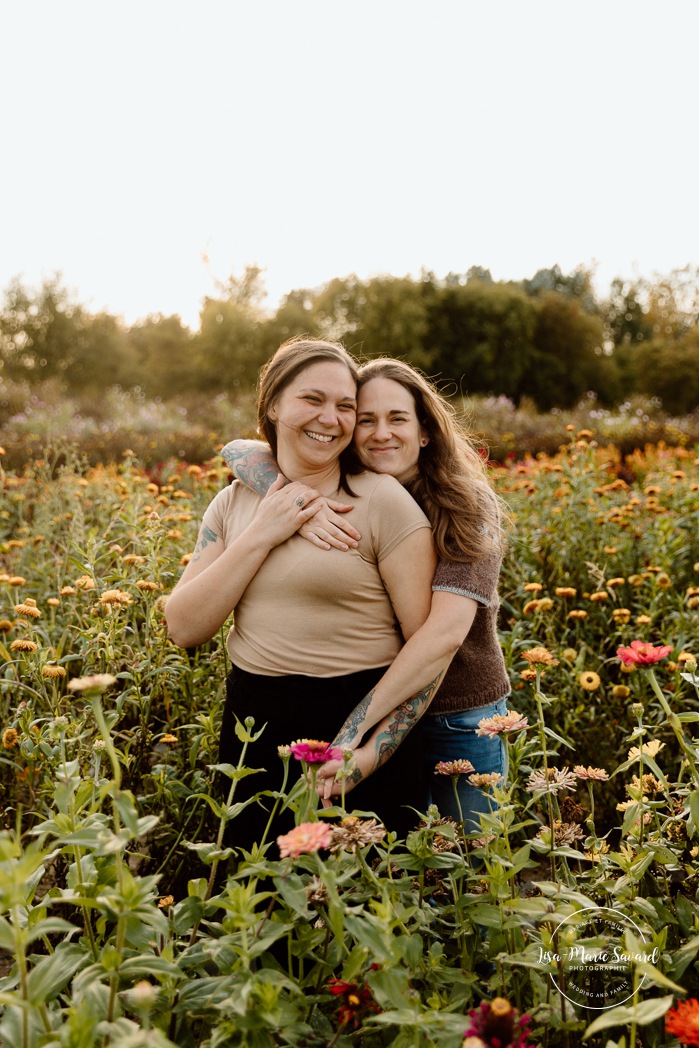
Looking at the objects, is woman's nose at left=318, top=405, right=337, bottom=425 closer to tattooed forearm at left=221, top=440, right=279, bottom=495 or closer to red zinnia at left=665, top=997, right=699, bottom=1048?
tattooed forearm at left=221, top=440, right=279, bottom=495

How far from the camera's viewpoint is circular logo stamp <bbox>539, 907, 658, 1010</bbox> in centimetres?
130

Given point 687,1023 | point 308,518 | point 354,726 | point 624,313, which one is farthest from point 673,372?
point 687,1023

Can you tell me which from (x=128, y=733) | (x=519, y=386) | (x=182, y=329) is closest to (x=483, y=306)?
(x=519, y=386)

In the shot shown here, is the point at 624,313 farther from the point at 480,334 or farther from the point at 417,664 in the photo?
the point at 417,664

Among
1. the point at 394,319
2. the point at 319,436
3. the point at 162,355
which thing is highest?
the point at 394,319

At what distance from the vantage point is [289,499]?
214 centimetres

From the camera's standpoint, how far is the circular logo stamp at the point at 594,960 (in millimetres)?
1302

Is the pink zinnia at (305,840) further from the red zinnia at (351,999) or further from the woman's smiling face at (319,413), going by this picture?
the woman's smiling face at (319,413)

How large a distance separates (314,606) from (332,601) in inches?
1.9

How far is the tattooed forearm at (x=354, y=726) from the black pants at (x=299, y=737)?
6 centimetres

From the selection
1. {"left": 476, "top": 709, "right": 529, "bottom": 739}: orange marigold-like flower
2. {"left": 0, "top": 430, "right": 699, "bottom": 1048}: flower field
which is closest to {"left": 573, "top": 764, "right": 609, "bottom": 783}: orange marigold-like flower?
{"left": 0, "top": 430, "right": 699, "bottom": 1048}: flower field

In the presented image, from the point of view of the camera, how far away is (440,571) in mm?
2102

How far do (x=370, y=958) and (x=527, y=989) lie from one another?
1.40 ft

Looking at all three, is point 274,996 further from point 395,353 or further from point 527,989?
point 395,353
